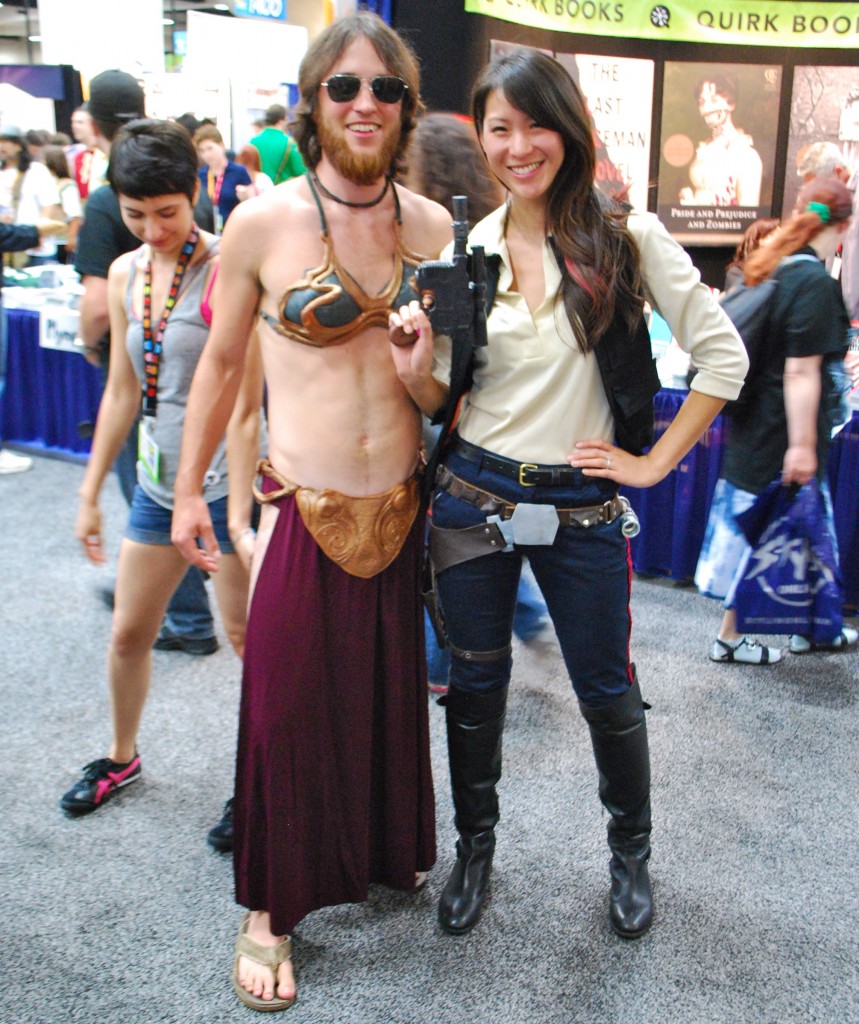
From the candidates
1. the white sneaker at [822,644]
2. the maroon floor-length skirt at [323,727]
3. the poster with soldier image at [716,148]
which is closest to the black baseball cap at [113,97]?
the maroon floor-length skirt at [323,727]

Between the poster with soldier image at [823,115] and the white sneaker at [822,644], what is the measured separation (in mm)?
3447

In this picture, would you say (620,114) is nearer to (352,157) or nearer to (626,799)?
(352,157)

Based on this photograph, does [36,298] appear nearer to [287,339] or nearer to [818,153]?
[287,339]

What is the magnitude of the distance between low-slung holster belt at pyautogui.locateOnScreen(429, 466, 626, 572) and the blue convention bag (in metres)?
1.34

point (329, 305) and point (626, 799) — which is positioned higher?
point (329, 305)

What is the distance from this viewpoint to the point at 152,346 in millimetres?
2207

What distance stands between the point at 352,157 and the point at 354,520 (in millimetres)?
601

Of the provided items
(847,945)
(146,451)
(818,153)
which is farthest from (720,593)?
(818,153)

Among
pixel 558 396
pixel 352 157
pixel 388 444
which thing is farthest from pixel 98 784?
pixel 352 157

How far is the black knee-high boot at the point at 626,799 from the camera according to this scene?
1.92 meters

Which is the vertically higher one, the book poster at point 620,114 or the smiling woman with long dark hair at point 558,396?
the book poster at point 620,114

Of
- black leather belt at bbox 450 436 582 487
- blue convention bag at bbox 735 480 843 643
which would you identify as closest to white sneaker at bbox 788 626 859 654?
blue convention bag at bbox 735 480 843 643

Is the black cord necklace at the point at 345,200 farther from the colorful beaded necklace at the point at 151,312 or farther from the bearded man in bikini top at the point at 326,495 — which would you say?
the colorful beaded necklace at the point at 151,312

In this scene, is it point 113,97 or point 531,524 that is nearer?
point 531,524
